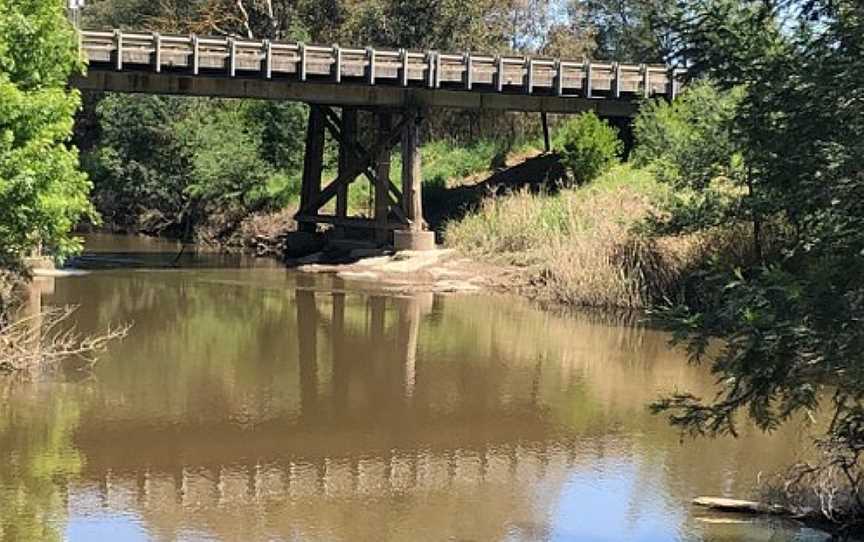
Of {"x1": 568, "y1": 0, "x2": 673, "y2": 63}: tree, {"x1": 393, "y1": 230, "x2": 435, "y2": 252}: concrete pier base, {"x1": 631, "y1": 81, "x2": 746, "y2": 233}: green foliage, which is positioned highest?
{"x1": 568, "y1": 0, "x2": 673, "y2": 63}: tree

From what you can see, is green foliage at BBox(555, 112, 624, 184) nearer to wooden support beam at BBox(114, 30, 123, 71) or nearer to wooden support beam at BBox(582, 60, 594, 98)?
wooden support beam at BBox(582, 60, 594, 98)

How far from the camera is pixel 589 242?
28.2 meters

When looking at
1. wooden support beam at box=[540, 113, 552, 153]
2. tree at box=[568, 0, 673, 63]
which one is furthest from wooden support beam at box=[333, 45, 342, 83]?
tree at box=[568, 0, 673, 63]

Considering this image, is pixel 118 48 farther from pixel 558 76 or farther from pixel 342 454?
pixel 342 454

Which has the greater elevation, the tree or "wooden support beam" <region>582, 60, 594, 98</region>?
the tree

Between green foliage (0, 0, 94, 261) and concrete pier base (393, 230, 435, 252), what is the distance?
61.0 ft

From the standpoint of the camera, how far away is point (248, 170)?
145 ft

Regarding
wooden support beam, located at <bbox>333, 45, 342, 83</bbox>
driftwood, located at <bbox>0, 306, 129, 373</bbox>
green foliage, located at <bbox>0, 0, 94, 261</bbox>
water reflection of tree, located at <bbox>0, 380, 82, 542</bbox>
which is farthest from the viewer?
wooden support beam, located at <bbox>333, 45, 342, 83</bbox>

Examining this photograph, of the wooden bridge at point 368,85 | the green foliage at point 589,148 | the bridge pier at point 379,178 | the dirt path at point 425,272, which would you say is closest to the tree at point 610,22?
the wooden bridge at point 368,85

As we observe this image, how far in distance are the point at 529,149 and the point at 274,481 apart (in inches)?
1379

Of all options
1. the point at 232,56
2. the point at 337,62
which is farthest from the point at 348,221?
the point at 232,56

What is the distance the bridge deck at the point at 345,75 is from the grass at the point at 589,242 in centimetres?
317

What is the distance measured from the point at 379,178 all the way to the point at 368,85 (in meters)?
2.98

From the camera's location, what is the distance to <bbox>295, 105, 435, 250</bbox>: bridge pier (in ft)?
116
